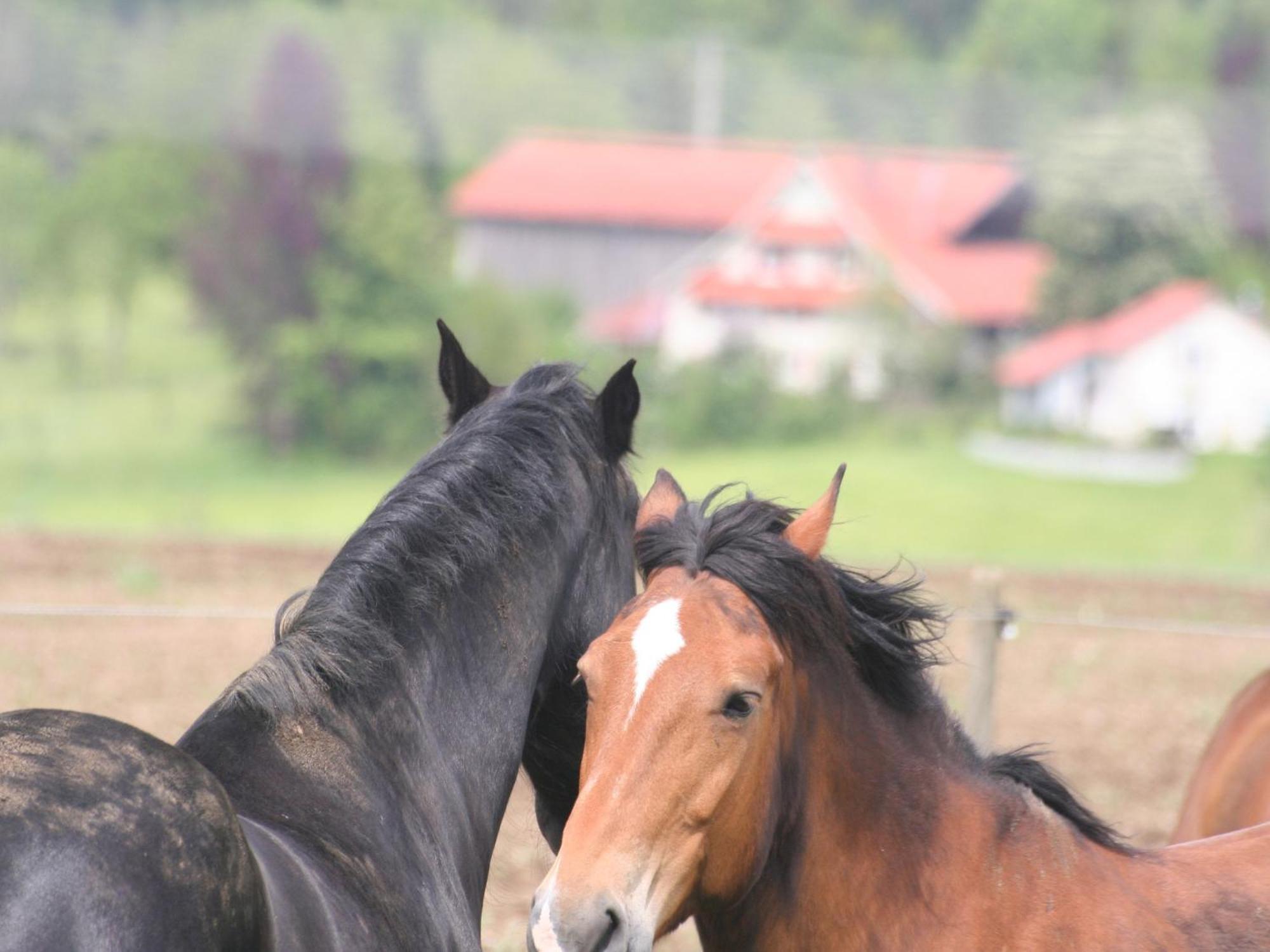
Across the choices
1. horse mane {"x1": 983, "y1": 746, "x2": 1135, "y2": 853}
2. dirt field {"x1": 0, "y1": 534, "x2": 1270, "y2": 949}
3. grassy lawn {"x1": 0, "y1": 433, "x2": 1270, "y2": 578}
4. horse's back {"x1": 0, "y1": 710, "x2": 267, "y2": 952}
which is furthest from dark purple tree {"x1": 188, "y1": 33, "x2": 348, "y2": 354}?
horse's back {"x1": 0, "y1": 710, "x2": 267, "y2": 952}

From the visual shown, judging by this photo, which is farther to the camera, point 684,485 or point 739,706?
point 684,485

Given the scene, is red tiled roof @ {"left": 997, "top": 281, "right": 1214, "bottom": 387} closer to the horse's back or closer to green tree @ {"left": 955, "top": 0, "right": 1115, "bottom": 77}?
green tree @ {"left": 955, "top": 0, "right": 1115, "bottom": 77}

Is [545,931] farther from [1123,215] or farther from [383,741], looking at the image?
[1123,215]

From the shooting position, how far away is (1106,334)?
32.8 metres

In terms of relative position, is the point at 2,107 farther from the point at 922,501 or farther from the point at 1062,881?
the point at 1062,881

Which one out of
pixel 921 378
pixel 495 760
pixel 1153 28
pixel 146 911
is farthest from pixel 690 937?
pixel 1153 28

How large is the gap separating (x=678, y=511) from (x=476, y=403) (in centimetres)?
86

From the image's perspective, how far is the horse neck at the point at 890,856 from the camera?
2613 millimetres

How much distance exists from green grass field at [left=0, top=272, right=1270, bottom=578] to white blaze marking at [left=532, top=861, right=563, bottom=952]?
18707 mm

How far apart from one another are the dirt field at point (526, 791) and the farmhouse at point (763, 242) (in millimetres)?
15899

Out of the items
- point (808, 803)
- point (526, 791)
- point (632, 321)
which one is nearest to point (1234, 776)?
point (808, 803)

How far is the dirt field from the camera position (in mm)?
8156

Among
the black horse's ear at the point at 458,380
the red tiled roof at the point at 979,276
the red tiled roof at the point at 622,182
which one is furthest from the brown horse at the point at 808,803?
the red tiled roof at the point at 622,182

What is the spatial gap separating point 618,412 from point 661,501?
1.64ft
